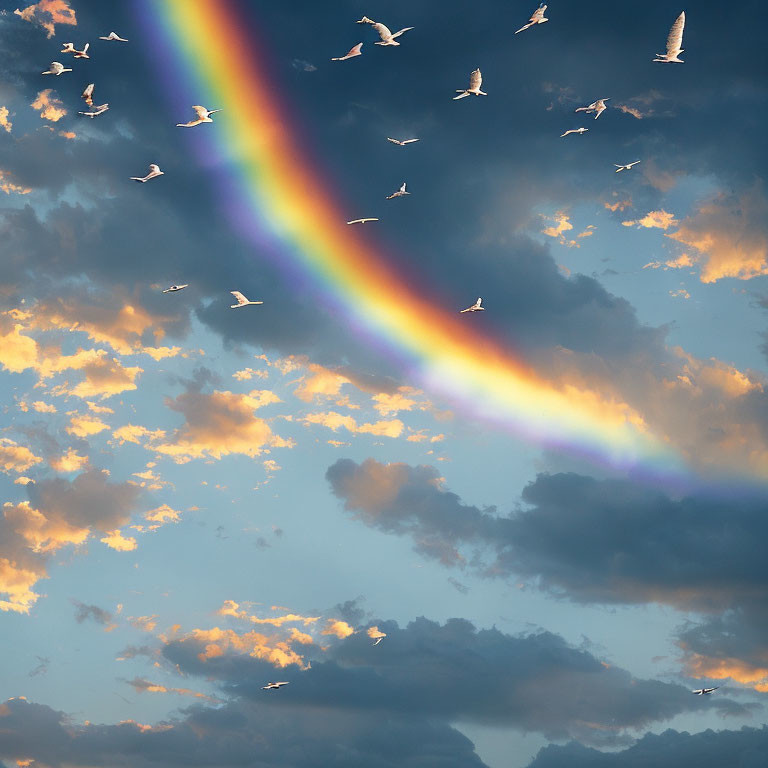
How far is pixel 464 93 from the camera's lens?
16662cm

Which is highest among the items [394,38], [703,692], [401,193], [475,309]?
[394,38]

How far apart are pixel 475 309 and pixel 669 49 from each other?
62.8 m

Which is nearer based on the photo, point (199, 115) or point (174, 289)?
point (199, 115)

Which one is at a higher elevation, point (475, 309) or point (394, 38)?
point (394, 38)

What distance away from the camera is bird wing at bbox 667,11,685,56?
138875 mm

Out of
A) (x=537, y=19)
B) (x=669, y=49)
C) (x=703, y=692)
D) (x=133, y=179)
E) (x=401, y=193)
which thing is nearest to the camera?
(x=669, y=49)

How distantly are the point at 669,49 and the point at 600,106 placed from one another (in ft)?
131

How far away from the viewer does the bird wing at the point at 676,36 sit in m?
139

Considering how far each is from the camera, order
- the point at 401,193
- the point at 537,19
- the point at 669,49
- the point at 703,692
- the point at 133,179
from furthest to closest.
Result: the point at 703,692 < the point at 401,193 < the point at 133,179 < the point at 537,19 < the point at 669,49

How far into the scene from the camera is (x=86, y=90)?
164875 mm

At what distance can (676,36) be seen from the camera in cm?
14488

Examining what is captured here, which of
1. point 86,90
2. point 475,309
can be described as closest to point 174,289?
point 86,90

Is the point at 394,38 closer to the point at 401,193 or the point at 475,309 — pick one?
the point at 401,193

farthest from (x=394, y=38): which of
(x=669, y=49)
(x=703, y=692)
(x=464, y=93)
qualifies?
(x=703, y=692)
